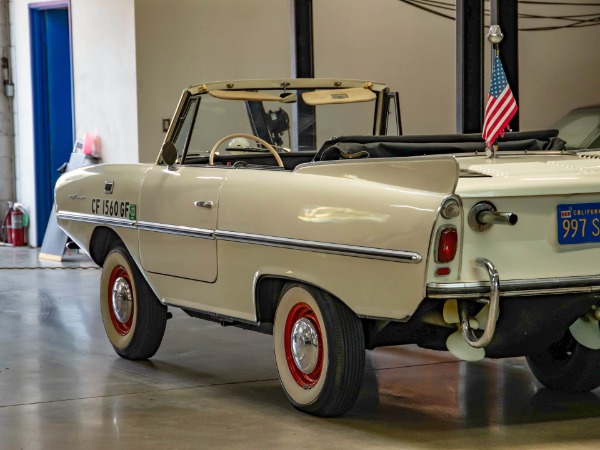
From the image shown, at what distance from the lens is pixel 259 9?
1266 centimetres

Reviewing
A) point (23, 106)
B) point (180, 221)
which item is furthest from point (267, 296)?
point (23, 106)

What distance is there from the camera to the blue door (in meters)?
14.1

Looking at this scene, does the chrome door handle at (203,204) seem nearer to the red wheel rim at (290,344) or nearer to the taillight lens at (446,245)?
the red wheel rim at (290,344)

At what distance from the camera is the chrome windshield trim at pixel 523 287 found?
4559 mm

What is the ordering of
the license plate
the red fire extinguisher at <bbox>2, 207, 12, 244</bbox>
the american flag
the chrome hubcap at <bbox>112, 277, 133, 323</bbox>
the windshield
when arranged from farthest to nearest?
the red fire extinguisher at <bbox>2, 207, 12, 244</bbox>
the chrome hubcap at <bbox>112, 277, 133, 323</bbox>
the windshield
the american flag
the license plate

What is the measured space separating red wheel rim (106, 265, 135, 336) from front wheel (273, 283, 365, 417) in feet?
5.27

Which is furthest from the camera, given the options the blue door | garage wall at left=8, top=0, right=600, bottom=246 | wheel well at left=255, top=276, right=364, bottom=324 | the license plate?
the blue door

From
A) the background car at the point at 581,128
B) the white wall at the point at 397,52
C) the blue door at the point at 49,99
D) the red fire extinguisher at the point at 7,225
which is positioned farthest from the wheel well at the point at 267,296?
the red fire extinguisher at the point at 7,225

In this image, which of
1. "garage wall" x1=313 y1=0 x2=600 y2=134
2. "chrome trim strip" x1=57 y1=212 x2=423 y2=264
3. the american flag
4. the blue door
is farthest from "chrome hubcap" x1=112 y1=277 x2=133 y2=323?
the blue door

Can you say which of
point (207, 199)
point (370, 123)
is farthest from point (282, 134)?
point (207, 199)

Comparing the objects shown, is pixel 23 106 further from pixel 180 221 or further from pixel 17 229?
pixel 180 221

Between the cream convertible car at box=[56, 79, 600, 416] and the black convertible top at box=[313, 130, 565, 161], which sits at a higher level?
the black convertible top at box=[313, 130, 565, 161]

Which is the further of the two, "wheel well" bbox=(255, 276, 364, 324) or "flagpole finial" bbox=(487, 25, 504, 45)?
"flagpole finial" bbox=(487, 25, 504, 45)

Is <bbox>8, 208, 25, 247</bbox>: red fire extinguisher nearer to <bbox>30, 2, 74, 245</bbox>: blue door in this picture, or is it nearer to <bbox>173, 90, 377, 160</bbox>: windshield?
<bbox>30, 2, 74, 245</bbox>: blue door
